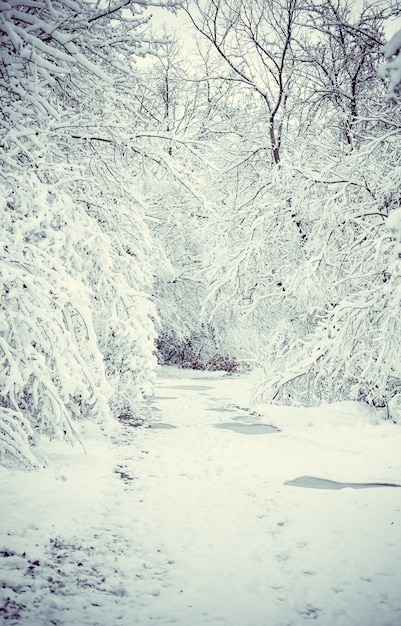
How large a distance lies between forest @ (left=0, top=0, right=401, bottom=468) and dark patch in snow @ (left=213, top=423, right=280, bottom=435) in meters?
0.96

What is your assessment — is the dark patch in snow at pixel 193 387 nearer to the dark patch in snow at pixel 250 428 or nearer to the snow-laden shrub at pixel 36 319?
the dark patch in snow at pixel 250 428

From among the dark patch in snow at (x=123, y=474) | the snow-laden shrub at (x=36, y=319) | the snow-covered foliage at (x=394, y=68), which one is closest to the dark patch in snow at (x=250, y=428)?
the dark patch in snow at (x=123, y=474)

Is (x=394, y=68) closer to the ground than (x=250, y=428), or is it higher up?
higher up

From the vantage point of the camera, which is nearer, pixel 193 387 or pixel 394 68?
pixel 394 68

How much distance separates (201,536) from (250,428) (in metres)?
4.61

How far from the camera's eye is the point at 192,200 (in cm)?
718

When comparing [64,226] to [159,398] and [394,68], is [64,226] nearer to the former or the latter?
[394,68]

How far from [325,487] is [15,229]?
462cm

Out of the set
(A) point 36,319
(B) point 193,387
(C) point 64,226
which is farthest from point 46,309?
(B) point 193,387

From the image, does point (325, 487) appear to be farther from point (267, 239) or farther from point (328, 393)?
point (267, 239)

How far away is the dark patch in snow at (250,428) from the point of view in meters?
8.32

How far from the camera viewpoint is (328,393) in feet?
34.4

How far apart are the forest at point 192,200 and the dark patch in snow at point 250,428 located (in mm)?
965

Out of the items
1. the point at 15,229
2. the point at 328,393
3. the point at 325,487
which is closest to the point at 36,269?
the point at 15,229
